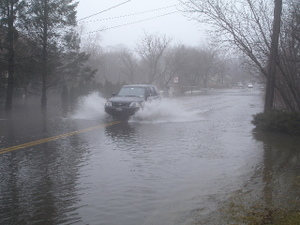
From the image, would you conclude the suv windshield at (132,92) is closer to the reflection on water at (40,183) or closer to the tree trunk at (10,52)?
the tree trunk at (10,52)

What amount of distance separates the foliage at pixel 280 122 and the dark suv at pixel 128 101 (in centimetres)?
629

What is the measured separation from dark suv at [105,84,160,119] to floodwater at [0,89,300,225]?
3.86 meters

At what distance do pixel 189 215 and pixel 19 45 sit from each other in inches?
759

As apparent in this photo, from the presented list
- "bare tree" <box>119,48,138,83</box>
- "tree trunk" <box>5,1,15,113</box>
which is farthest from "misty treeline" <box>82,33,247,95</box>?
"tree trunk" <box>5,1,15,113</box>

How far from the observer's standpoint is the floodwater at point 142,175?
211 inches

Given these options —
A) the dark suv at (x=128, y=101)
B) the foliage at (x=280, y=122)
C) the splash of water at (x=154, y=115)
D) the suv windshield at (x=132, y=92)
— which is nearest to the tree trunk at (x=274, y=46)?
the foliage at (x=280, y=122)

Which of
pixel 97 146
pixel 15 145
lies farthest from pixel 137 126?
pixel 15 145

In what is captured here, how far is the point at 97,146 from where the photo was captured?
10695mm

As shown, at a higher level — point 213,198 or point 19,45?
point 19,45

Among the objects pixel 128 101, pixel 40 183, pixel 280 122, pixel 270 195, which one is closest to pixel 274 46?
pixel 280 122

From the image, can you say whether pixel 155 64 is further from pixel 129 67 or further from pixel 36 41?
pixel 36 41

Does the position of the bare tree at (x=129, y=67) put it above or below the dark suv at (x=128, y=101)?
above

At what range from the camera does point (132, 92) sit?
19.0 metres

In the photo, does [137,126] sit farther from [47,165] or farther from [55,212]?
[55,212]
